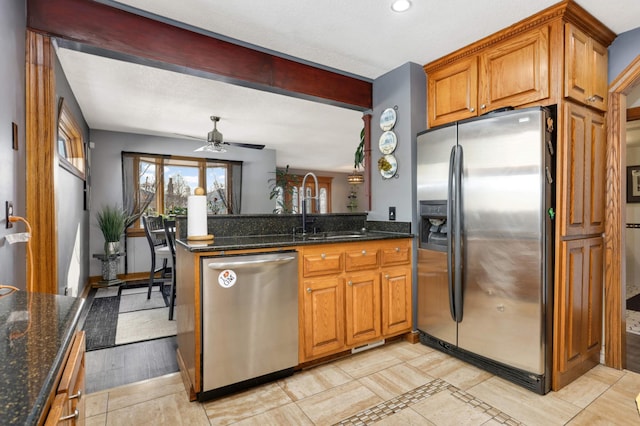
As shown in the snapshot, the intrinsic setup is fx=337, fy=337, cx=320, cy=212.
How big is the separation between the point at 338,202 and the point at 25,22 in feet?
31.5

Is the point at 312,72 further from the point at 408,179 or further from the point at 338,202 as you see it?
the point at 338,202

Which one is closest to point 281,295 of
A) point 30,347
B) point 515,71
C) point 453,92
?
point 30,347

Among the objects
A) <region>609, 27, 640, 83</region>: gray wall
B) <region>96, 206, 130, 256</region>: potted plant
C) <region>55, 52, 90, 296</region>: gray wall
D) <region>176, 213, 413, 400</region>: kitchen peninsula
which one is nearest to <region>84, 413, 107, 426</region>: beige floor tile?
<region>176, 213, 413, 400</region>: kitchen peninsula

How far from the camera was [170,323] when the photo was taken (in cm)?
332

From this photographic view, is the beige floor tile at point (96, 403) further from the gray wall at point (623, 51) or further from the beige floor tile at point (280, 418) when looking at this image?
the gray wall at point (623, 51)

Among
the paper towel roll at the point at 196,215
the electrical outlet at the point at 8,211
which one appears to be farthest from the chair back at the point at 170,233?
the electrical outlet at the point at 8,211

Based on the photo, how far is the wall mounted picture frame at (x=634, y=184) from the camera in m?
4.73

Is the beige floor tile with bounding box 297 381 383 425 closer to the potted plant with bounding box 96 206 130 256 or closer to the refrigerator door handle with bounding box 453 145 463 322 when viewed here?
the refrigerator door handle with bounding box 453 145 463 322

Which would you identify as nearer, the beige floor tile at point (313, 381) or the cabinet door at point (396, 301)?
the beige floor tile at point (313, 381)

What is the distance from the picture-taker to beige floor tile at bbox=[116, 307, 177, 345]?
2.99m

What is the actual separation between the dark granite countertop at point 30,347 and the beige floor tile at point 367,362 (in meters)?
1.87

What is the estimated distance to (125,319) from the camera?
11.3 ft

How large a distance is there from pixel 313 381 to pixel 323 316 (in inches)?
16.6

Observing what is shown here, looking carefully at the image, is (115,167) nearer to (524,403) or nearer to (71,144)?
(71,144)
